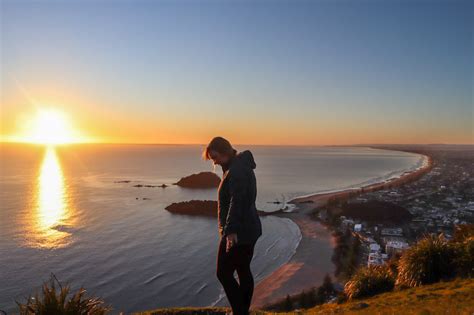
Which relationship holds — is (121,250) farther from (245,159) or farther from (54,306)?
(245,159)

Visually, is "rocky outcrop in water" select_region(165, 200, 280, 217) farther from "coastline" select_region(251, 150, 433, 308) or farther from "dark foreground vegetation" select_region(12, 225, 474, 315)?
"dark foreground vegetation" select_region(12, 225, 474, 315)

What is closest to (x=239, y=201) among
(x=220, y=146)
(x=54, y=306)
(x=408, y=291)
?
(x=220, y=146)

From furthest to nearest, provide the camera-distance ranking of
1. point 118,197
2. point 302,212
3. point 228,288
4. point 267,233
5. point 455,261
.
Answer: point 118,197, point 302,212, point 267,233, point 455,261, point 228,288

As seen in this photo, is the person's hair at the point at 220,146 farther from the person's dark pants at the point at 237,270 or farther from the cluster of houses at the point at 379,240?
the cluster of houses at the point at 379,240

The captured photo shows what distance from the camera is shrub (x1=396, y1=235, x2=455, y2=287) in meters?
8.76

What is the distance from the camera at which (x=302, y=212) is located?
49125mm

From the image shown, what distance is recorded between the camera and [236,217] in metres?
4.20

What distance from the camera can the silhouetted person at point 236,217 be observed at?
4.20 meters

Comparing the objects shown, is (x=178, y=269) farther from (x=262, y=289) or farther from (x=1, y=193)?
(x=1, y=193)

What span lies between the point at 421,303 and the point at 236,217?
4588mm

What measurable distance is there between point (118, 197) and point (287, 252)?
37.9 metres

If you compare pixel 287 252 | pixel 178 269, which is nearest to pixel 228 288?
pixel 178 269

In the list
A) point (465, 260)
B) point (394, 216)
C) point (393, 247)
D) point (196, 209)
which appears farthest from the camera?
point (196, 209)

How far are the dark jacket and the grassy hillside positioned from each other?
8.12 ft
